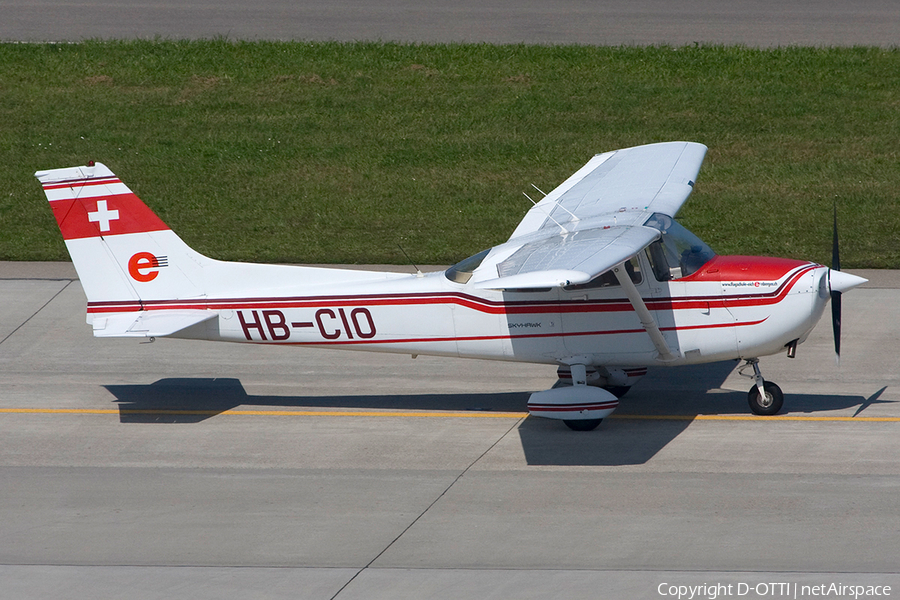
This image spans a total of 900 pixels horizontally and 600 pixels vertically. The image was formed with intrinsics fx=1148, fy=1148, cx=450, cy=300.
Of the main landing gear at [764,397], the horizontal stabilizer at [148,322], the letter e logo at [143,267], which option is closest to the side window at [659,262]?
the main landing gear at [764,397]

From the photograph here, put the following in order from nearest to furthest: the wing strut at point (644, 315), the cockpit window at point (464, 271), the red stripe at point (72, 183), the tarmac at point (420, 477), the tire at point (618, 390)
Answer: the tarmac at point (420, 477)
the wing strut at point (644, 315)
the cockpit window at point (464, 271)
the red stripe at point (72, 183)
the tire at point (618, 390)

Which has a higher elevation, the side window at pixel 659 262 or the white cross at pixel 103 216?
the white cross at pixel 103 216

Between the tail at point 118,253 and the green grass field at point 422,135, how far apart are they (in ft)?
17.3

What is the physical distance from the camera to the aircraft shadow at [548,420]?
33.9ft

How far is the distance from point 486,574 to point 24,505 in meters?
3.94

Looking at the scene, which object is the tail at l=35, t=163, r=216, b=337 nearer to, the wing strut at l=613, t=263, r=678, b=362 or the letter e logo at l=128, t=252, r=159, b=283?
the letter e logo at l=128, t=252, r=159, b=283

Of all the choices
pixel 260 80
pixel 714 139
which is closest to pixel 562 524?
pixel 714 139

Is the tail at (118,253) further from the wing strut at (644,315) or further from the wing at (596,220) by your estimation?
the wing strut at (644,315)

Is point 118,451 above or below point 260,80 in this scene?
below

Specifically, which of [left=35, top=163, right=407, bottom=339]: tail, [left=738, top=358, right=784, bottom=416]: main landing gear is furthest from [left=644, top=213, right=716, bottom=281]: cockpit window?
[left=35, top=163, right=407, bottom=339]: tail

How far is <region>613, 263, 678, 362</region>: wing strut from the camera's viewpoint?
1009 cm

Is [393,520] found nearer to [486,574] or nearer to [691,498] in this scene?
[486,574]

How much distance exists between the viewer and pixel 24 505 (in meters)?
9.30

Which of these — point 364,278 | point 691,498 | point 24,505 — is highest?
point 364,278
